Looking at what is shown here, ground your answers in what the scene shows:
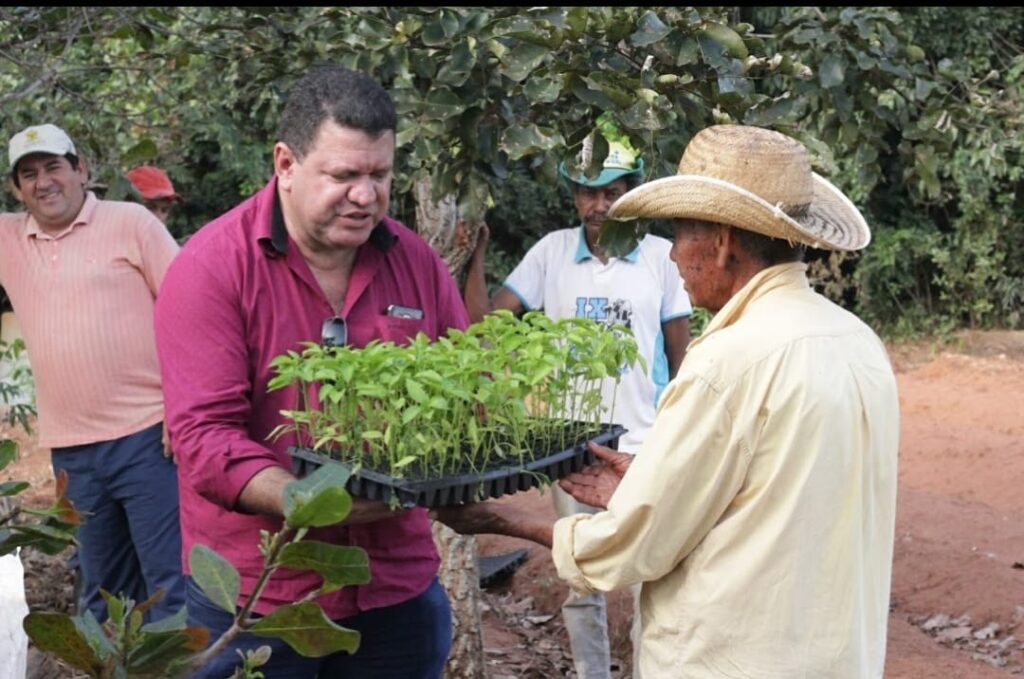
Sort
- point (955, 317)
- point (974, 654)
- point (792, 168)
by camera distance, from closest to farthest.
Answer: point (792, 168) → point (974, 654) → point (955, 317)

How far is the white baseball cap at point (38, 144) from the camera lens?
487cm

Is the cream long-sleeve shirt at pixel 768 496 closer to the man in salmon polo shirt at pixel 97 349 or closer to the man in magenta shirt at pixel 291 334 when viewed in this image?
the man in magenta shirt at pixel 291 334

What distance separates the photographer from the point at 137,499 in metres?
4.85

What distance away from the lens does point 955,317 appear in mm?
14266

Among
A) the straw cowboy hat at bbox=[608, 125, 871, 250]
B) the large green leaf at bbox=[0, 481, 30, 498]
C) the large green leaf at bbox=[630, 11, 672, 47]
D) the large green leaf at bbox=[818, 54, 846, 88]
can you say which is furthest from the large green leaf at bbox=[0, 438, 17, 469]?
the large green leaf at bbox=[818, 54, 846, 88]

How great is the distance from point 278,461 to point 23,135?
2.58 m

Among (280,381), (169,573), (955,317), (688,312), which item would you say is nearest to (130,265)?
(169,573)

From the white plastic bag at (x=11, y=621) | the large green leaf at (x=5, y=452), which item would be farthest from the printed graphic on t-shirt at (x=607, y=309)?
the large green leaf at (x=5, y=452)

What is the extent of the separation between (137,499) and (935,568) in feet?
14.5

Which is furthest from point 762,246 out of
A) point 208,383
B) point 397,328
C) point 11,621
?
point 11,621

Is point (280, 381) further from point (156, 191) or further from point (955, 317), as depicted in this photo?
point (955, 317)

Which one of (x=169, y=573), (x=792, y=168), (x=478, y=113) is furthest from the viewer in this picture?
(x=169, y=573)

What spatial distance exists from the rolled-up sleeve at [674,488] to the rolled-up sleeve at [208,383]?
783 millimetres

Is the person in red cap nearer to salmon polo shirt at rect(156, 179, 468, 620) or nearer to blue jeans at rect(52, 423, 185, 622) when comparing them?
blue jeans at rect(52, 423, 185, 622)
